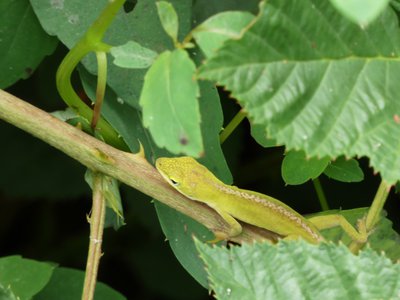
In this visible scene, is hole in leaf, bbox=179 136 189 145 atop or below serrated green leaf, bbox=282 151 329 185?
atop

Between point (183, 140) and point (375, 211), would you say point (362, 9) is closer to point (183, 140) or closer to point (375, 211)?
point (183, 140)

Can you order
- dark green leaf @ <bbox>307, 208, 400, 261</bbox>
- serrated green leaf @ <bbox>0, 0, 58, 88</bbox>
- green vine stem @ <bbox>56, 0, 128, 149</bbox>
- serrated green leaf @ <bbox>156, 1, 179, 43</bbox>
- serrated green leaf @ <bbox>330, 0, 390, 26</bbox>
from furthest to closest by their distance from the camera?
serrated green leaf @ <bbox>0, 0, 58, 88</bbox>, dark green leaf @ <bbox>307, 208, 400, 261</bbox>, green vine stem @ <bbox>56, 0, 128, 149</bbox>, serrated green leaf @ <bbox>156, 1, 179, 43</bbox>, serrated green leaf @ <bbox>330, 0, 390, 26</bbox>

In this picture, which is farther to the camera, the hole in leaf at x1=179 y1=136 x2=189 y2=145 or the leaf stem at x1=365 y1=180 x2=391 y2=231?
the leaf stem at x1=365 y1=180 x2=391 y2=231

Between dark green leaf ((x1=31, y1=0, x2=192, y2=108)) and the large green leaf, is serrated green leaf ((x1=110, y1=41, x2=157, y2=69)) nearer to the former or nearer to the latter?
Result: the large green leaf

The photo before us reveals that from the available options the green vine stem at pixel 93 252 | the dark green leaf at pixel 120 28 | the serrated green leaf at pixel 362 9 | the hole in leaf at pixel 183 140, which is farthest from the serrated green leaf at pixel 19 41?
the serrated green leaf at pixel 362 9

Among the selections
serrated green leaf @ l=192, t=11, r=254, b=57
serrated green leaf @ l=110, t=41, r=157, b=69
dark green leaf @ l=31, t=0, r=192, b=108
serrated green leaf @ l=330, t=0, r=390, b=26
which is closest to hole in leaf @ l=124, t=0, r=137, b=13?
dark green leaf @ l=31, t=0, r=192, b=108

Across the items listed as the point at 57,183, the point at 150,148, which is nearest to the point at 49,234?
the point at 57,183

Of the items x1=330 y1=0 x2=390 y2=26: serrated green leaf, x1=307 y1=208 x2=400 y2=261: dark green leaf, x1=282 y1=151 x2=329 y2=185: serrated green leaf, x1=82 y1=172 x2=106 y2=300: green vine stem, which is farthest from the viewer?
x1=307 y1=208 x2=400 y2=261: dark green leaf

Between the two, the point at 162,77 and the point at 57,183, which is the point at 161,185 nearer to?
the point at 162,77

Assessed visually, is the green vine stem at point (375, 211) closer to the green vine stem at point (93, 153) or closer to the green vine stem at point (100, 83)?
the green vine stem at point (93, 153)
